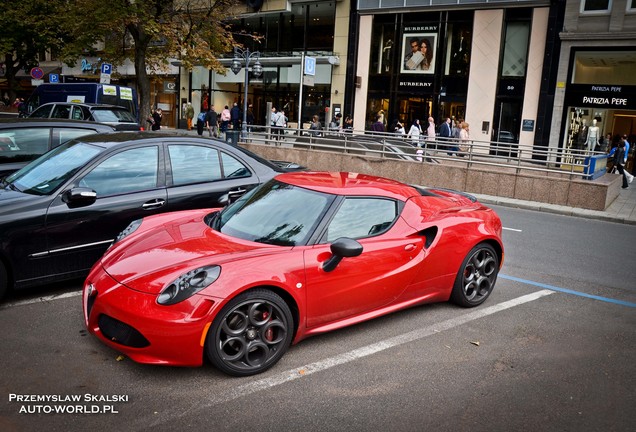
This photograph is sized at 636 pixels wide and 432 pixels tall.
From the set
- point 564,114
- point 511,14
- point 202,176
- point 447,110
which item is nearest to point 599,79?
point 564,114

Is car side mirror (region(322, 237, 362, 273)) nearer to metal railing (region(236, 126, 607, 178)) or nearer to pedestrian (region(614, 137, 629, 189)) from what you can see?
metal railing (region(236, 126, 607, 178))

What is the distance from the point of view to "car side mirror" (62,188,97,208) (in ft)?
17.4

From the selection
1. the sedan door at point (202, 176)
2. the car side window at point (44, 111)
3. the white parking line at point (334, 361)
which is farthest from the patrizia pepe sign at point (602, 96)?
the sedan door at point (202, 176)

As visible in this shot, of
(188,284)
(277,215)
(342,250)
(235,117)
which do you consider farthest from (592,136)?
(188,284)

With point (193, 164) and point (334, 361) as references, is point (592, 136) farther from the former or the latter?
point (334, 361)

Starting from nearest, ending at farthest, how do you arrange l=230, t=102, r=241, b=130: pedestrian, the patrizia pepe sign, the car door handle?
the car door handle, the patrizia pepe sign, l=230, t=102, r=241, b=130: pedestrian

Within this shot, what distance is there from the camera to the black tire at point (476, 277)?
18.1 feet

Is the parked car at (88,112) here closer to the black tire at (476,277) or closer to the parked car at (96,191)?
the parked car at (96,191)

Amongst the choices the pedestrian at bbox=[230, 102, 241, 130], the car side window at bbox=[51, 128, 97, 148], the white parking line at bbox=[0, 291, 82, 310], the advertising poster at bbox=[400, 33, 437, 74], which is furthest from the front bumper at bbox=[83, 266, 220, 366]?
the advertising poster at bbox=[400, 33, 437, 74]

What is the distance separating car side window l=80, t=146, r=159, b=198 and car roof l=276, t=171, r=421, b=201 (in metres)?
1.65

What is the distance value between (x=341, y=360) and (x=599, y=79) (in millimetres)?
22295

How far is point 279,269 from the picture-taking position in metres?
4.11

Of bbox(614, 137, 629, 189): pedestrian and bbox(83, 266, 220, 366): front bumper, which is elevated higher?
bbox(614, 137, 629, 189): pedestrian

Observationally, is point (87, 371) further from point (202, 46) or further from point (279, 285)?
point (202, 46)
